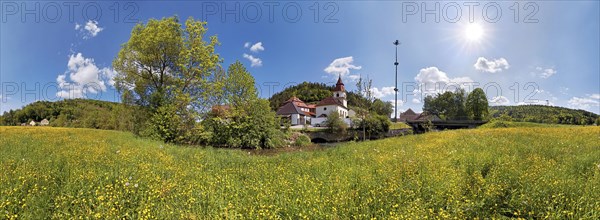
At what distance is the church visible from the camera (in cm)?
6800

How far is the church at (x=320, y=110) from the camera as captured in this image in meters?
68.0

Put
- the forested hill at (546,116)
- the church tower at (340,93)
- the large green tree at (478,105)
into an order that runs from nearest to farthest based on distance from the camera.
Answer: the forested hill at (546,116) → the large green tree at (478,105) → the church tower at (340,93)

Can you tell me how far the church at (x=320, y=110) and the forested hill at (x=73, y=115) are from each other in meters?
29.8

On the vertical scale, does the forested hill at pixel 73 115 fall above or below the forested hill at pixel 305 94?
below

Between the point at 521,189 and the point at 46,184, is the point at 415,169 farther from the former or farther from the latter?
the point at 46,184

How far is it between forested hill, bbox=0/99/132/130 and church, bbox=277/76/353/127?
2976 cm

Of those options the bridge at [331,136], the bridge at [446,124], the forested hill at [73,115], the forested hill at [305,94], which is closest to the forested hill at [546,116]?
the bridge at [446,124]

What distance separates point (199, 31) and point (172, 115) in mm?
9161

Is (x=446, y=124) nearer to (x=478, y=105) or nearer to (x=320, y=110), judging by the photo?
(x=478, y=105)

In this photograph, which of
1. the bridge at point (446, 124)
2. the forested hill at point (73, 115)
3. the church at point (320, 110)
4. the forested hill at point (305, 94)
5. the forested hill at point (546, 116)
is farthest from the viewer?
the forested hill at point (305, 94)

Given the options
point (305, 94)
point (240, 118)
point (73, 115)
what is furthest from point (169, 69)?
point (305, 94)

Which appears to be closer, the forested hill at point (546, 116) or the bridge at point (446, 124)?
the bridge at point (446, 124)

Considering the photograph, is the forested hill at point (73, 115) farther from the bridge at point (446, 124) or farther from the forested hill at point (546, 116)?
the forested hill at point (546, 116)

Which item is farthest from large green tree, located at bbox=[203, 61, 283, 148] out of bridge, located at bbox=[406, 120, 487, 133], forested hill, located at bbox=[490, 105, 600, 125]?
forested hill, located at bbox=[490, 105, 600, 125]
